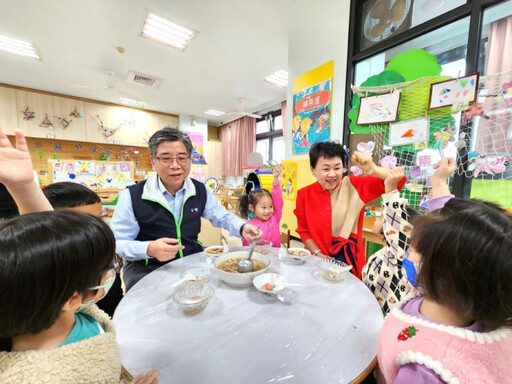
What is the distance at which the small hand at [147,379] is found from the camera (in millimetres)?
468

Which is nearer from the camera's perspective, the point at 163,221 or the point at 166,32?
the point at 163,221

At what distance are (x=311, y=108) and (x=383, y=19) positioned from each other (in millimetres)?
1044

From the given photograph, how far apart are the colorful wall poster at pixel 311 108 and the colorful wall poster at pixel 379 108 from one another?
0.45 m

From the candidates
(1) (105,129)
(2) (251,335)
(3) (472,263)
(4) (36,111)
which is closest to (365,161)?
(3) (472,263)

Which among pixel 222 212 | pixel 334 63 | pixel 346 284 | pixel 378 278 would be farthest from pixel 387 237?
pixel 334 63

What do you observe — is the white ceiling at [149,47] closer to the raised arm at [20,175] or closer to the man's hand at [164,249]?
the raised arm at [20,175]

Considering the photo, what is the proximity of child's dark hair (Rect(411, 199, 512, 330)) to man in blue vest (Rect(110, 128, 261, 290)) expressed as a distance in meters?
0.95

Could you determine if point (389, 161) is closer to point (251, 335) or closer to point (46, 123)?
point (251, 335)

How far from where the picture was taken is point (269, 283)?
862 mm

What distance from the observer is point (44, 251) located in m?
0.44

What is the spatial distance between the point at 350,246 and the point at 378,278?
0.45m

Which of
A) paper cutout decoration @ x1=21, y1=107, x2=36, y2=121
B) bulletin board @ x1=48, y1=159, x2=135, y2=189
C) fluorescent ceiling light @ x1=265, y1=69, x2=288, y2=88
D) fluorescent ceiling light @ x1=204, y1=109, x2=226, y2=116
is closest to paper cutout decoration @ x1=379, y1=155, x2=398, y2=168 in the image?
fluorescent ceiling light @ x1=265, y1=69, x2=288, y2=88

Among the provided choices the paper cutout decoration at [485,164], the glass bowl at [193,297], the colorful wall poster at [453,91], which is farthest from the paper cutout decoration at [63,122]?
the paper cutout decoration at [485,164]

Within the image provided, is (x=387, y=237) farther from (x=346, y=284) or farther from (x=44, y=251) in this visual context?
(x=44, y=251)
